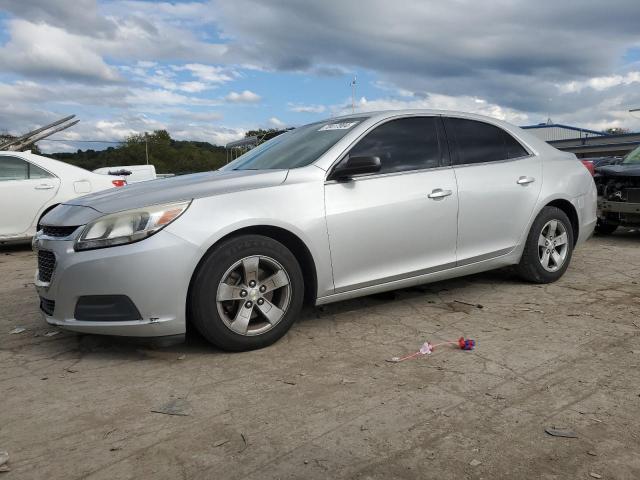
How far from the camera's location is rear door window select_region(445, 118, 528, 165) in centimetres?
470

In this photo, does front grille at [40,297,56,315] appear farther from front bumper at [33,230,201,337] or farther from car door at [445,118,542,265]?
car door at [445,118,542,265]

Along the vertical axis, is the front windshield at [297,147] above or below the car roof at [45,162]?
below

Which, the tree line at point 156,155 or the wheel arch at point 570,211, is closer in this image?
the wheel arch at point 570,211

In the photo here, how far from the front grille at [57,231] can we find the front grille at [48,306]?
0.41 m

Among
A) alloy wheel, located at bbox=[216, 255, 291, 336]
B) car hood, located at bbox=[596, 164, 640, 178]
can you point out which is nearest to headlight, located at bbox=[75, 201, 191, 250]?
alloy wheel, located at bbox=[216, 255, 291, 336]

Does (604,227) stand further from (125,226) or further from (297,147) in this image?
(125,226)

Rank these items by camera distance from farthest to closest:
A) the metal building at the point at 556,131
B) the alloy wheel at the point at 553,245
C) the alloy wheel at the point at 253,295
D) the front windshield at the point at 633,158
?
the metal building at the point at 556,131 < the front windshield at the point at 633,158 < the alloy wheel at the point at 553,245 < the alloy wheel at the point at 253,295

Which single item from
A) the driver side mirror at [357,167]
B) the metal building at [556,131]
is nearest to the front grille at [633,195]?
the driver side mirror at [357,167]

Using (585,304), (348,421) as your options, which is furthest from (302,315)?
(585,304)

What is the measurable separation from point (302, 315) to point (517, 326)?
160cm

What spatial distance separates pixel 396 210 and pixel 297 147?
3.12ft

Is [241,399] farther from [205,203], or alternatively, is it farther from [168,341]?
[205,203]

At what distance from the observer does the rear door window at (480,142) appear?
4703 millimetres

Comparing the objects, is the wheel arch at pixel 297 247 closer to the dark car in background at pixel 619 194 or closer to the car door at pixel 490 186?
the car door at pixel 490 186
